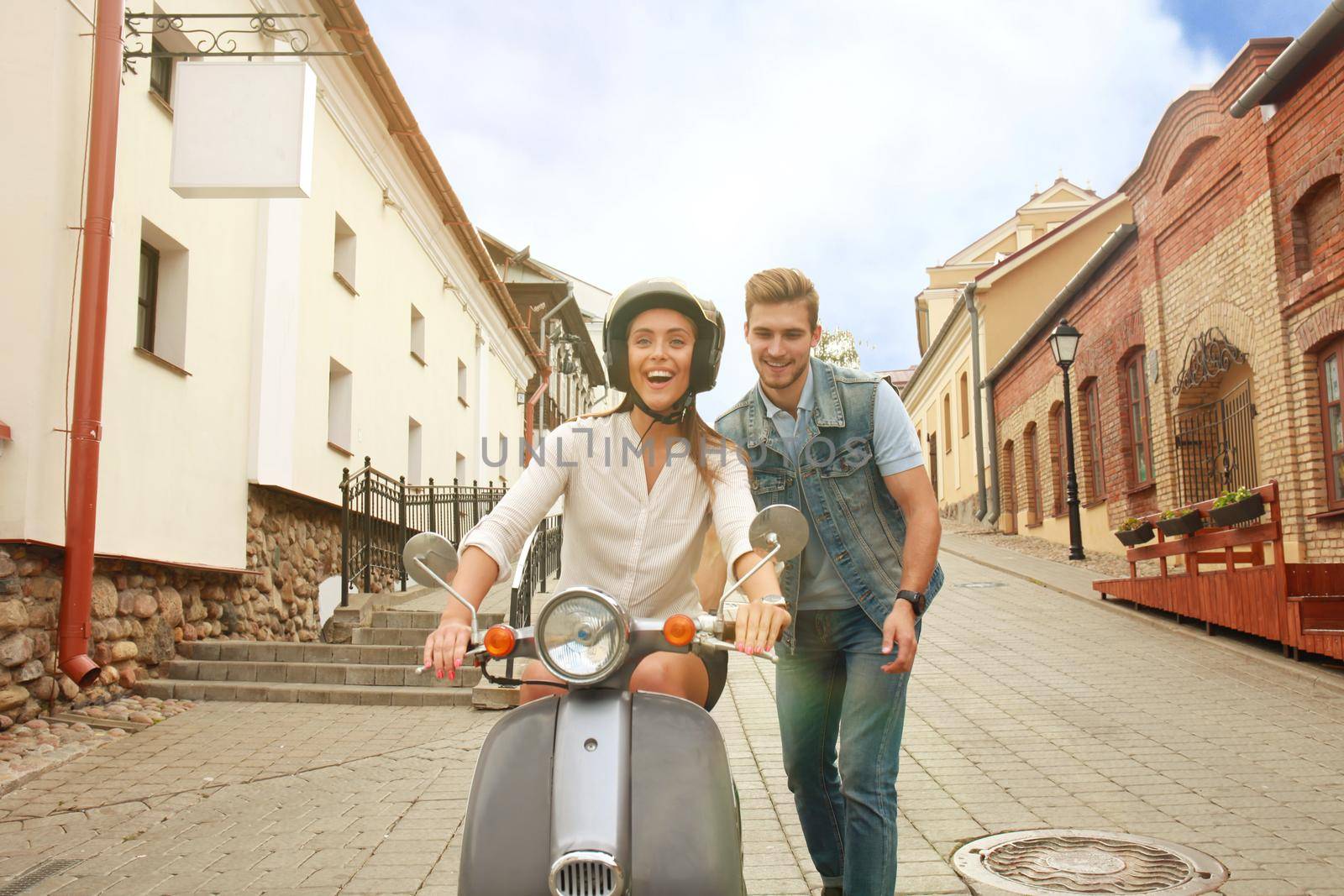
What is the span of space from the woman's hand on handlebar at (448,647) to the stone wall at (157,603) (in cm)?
608

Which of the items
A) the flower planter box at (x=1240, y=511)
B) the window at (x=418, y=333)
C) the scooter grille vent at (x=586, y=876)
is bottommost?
the scooter grille vent at (x=586, y=876)

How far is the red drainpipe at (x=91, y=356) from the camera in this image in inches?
303

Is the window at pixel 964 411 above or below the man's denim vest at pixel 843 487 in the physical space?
above

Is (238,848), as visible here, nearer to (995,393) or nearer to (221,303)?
(221,303)

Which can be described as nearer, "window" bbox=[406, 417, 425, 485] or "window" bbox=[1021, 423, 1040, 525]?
"window" bbox=[406, 417, 425, 485]

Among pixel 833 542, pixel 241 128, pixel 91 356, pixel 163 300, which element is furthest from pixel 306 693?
pixel 833 542

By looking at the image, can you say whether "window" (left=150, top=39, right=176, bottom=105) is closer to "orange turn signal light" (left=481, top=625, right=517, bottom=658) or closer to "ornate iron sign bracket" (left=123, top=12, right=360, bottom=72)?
"ornate iron sign bracket" (left=123, top=12, right=360, bottom=72)

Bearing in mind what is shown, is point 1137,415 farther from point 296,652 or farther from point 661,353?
point 661,353

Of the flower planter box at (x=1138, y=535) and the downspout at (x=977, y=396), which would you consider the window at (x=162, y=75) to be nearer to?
the flower planter box at (x=1138, y=535)

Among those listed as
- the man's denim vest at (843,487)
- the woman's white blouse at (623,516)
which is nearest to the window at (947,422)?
the man's denim vest at (843,487)

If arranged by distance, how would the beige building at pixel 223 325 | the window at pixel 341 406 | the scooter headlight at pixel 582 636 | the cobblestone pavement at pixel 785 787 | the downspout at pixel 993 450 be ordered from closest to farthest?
the scooter headlight at pixel 582 636, the cobblestone pavement at pixel 785 787, the beige building at pixel 223 325, the window at pixel 341 406, the downspout at pixel 993 450

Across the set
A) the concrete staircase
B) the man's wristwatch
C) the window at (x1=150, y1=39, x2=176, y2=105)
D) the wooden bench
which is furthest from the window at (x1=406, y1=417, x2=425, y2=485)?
the man's wristwatch

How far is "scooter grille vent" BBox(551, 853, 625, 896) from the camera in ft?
7.16

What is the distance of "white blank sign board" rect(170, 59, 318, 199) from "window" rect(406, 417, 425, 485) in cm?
1084
